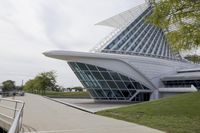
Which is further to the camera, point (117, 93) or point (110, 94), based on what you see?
point (110, 94)

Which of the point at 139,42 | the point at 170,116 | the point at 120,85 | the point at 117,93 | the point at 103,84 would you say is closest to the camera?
the point at 170,116

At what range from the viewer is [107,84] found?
46.7 meters

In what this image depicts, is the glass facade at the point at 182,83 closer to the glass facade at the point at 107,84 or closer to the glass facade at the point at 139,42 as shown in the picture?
the glass facade at the point at 139,42

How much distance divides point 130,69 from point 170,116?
1256 inches

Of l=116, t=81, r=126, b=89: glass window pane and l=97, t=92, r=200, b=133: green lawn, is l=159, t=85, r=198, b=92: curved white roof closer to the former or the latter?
l=116, t=81, r=126, b=89: glass window pane

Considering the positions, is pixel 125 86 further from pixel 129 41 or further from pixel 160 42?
pixel 160 42

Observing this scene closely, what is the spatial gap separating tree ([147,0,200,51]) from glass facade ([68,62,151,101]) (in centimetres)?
3310

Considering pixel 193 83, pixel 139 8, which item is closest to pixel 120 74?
pixel 193 83

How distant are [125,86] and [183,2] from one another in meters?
35.9

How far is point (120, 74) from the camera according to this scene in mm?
45875

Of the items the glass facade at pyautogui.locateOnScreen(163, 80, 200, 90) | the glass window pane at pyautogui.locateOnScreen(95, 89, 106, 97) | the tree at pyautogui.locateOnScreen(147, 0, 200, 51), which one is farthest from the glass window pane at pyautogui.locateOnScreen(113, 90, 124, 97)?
the tree at pyautogui.locateOnScreen(147, 0, 200, 51)

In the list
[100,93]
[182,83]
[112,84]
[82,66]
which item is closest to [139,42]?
[182,83]

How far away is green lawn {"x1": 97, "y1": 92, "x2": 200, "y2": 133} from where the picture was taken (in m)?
12.4

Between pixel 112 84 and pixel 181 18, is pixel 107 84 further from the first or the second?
pixel 181 18
